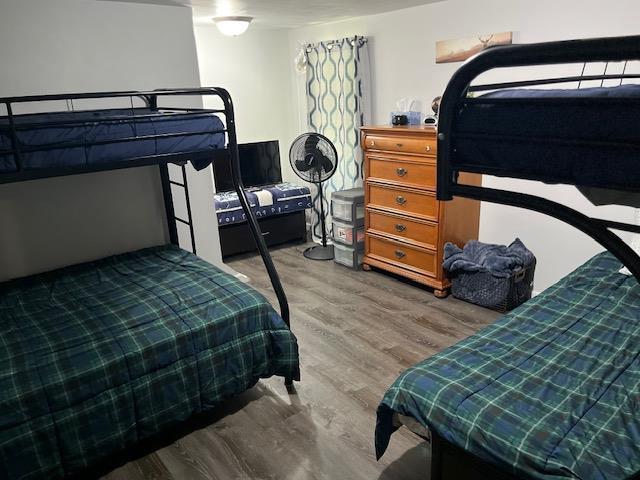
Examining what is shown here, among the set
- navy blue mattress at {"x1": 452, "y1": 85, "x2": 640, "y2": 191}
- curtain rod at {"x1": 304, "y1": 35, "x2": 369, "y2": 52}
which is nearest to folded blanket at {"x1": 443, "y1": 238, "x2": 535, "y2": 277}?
curtain rod at {"x1": 304, "y1": 35, "x2": 369, "y2": 52}

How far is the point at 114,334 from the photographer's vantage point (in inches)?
86.9

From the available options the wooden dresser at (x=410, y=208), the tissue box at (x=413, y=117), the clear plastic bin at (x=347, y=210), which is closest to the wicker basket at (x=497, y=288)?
the wooden dresser at (x=410, y=208)

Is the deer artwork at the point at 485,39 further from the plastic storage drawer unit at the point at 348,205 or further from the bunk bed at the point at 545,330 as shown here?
the bunk bed at the point at 545,330

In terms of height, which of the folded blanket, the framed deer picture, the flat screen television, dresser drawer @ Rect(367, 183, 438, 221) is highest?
the framed deer picture

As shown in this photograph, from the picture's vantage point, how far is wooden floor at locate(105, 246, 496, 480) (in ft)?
7.04

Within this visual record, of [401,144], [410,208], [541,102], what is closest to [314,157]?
[401,144]

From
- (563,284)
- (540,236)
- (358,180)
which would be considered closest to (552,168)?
(563,284)

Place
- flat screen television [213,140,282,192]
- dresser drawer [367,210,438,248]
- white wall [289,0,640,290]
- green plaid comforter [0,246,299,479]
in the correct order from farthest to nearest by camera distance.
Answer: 1. flat screen television [213,140,282,192]
2. dresser drawer [367,210,438,248]
3. white wall [289,0,640,290]
4. green plaid comforter [0,246,299,479]

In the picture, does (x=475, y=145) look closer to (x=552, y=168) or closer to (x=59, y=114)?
(x=552, y=168)

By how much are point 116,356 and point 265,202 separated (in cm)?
295

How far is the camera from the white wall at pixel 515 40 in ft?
9.89

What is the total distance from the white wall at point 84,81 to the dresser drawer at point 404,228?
1769mm

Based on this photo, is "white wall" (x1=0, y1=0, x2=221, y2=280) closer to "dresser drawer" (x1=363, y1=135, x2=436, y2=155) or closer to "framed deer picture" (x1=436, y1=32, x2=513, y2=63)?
"dresser drawer" (x1=363, y1=135, x2=436, y2=155)

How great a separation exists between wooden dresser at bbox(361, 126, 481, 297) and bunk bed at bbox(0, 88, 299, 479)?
1.56 meters
